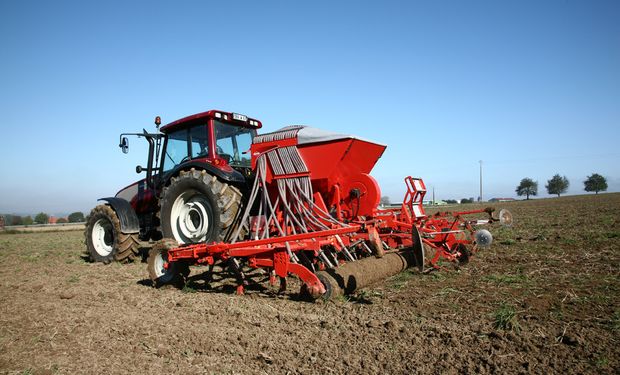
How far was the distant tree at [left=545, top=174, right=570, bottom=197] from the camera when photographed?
9444 centimetres

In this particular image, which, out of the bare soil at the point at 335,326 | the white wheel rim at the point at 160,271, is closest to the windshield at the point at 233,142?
the white wheel rim at the point at 160,271

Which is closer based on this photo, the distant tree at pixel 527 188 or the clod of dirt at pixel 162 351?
the clod of dirt at pixel 162 351

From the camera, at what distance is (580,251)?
6.91 m

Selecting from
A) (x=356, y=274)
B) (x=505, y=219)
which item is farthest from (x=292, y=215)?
(x=505, y=219)

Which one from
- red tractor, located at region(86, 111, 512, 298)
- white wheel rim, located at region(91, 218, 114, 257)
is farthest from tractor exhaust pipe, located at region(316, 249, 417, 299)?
white wheel rim, located at region(91, 218, 114, 257)

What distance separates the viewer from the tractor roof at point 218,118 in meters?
6.39

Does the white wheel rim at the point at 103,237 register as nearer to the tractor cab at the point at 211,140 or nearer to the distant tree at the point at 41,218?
the tractor cab at the point at 211,140

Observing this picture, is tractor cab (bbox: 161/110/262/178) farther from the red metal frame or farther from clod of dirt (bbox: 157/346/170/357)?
clod of dirt (bbox: 157/346/170/357)

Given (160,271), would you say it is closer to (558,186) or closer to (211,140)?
(211,140)

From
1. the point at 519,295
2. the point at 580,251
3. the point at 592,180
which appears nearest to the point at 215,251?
the point at 519,295

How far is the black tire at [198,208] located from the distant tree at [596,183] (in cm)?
9897

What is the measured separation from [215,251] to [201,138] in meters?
2.58

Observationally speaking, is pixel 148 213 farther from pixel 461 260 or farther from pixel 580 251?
pixel 580 251

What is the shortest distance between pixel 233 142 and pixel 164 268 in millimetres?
2508
